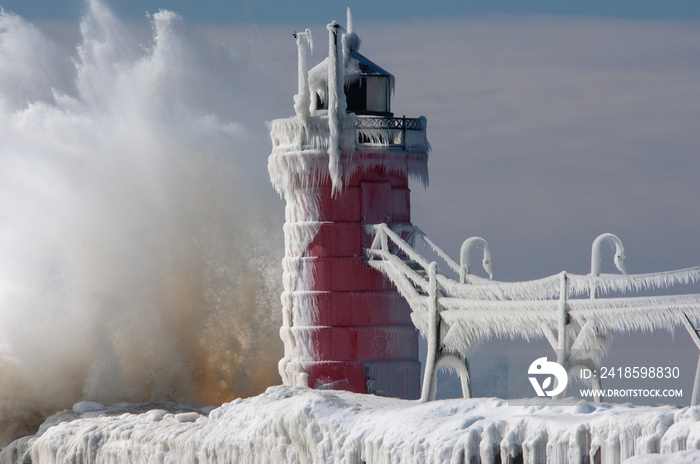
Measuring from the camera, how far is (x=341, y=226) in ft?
107

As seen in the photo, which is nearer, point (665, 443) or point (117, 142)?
point (665, 443)

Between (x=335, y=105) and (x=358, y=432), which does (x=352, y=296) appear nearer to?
(x=335, y=105)

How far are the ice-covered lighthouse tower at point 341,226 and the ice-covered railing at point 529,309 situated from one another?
1584mm

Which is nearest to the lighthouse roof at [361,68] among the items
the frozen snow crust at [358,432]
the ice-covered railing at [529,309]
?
the ice-covered railing at [529,309]

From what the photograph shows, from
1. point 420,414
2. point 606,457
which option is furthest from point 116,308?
point 606,457

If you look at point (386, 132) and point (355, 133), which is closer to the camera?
point (355, 133)

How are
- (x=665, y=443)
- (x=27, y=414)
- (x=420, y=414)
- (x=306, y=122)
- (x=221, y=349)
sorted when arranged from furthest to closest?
(x=221, y=349), (x=27, y=414), (x=306, y=122), (x=420, y=414), (x=665, y=443)

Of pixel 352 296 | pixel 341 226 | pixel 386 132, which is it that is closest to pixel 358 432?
pixel 352 296

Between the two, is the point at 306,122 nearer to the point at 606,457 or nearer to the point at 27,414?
the point at 27,414

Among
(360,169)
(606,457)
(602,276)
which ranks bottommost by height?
(606,457)

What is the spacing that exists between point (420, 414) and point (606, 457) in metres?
4.41

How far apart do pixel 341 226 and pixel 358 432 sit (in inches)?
327

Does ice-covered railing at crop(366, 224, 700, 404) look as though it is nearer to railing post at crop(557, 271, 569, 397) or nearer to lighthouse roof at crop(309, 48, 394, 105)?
railing post at crop(557, 271, 569, 397)

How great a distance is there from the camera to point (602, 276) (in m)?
24.8
